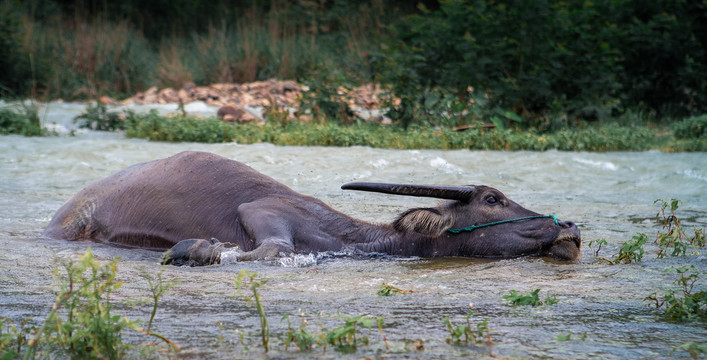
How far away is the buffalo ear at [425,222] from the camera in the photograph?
A: 16.3 ft

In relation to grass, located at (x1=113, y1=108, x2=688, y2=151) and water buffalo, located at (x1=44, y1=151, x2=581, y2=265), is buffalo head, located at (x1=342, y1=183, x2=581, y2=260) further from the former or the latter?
grass, located at (x1=113, y1=108, x2=688, y2=151)

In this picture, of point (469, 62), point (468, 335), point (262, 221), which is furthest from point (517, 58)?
point (468, 335)

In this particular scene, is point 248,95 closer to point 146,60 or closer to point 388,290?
point 146,60

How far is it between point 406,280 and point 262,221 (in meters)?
1.18

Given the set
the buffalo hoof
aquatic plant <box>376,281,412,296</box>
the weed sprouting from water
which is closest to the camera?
the weed sprouting from water

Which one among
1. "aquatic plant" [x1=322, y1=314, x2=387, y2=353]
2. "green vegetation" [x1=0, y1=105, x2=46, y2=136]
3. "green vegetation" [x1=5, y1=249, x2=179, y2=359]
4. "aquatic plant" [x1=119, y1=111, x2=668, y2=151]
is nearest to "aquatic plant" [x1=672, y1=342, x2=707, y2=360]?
"aquatic plant" [x1=322, y1=314, x2=387, y2=353]

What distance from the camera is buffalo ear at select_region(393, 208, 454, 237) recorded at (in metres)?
4.95

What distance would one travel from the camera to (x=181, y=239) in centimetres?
507

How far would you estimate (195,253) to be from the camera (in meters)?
4.51

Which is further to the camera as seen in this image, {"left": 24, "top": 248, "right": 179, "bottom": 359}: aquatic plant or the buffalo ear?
the buffalo ear

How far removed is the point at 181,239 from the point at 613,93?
1198 centimetres

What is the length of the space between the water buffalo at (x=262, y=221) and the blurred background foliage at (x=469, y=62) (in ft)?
24.1

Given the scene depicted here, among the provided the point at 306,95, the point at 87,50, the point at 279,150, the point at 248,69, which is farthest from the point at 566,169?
the point at 87,50

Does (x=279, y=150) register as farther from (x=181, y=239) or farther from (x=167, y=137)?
(x=181, y=239)
